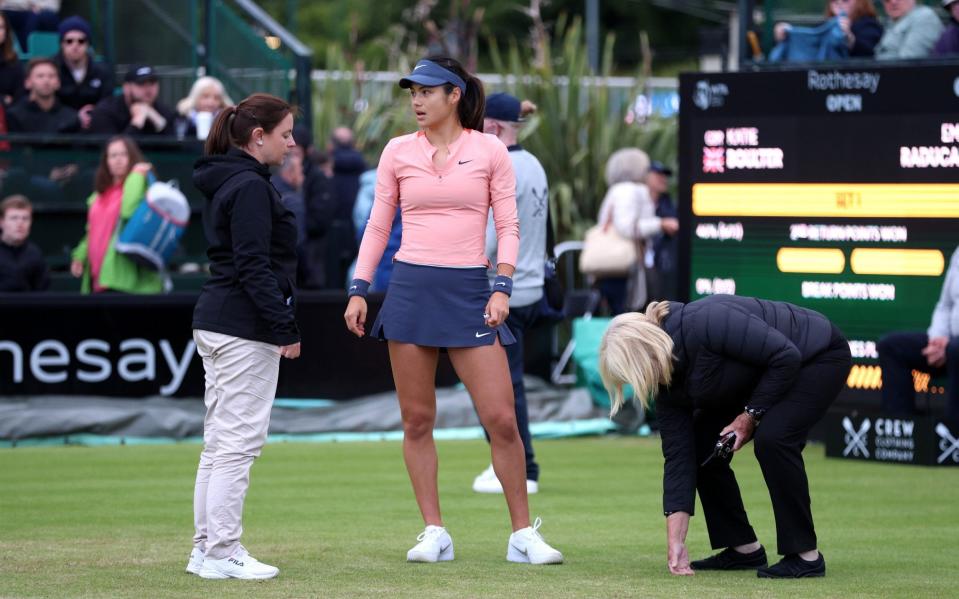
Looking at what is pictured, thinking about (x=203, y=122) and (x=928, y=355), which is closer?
(x=928, y=355)

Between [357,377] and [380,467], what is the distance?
250 cm

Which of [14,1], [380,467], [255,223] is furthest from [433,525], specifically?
[14,1]

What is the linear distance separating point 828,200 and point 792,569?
5.60m

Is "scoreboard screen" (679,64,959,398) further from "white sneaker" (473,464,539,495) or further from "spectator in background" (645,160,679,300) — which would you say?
"spectator in background" (645,160,679,300)

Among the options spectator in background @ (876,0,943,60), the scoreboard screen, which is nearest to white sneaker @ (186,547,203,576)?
the scoreboard screen

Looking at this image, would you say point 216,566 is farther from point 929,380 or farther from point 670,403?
point 929,380

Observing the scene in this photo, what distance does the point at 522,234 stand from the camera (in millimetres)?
9039

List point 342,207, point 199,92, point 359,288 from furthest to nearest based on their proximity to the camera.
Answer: point 342,207, point 199,92, point 359,288

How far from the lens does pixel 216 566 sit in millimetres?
6445

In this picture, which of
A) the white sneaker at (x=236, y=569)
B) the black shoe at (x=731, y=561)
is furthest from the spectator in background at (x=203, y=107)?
the black shoe at (x=731, y=561)

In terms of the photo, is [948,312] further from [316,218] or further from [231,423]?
[231,423]

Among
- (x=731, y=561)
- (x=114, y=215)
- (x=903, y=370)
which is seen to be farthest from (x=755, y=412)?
(x=114, y=215)

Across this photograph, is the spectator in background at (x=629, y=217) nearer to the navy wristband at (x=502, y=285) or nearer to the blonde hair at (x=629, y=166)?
the blonde hair at (x=629, y=166)

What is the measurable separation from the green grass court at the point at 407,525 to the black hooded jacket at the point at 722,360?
507mm
